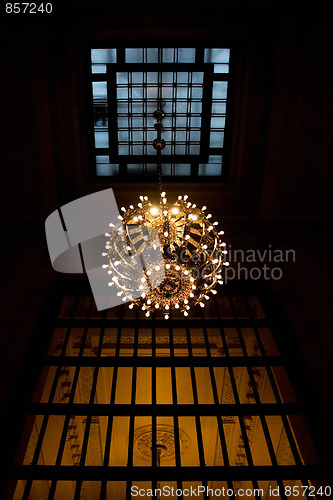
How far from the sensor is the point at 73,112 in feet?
19.5

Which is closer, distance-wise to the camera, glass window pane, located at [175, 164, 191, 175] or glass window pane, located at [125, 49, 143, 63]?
glass window pane, located at [125, 49, 143, 63]

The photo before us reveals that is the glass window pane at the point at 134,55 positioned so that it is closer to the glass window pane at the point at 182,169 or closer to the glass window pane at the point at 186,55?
the glass window pane at the point at 186,55

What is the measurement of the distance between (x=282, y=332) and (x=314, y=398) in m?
0.97

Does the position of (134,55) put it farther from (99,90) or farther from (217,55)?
(217,55)

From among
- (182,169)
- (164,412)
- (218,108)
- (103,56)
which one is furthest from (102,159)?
(164,412)

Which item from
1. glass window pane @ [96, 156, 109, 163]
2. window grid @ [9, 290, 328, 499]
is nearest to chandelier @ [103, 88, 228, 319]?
window grid @ [9, 290, 328, 499]

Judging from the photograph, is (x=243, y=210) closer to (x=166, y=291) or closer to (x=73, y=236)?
(x=73, y=236)

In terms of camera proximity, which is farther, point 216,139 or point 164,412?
point 216,139

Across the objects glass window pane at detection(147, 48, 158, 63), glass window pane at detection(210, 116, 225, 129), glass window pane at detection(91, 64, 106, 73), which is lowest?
glass window pane at detection(210, 116, 225, 129)

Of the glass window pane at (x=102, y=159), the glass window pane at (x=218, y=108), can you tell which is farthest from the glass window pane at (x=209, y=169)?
the glass window pane at (x=102, y=159)

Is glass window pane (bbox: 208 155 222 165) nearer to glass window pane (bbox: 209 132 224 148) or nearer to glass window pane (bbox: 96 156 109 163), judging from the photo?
glass window pane (bbox: 209 132 224 148)

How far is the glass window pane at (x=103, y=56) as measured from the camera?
19.5ft

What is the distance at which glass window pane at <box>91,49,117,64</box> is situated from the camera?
5.94 metres

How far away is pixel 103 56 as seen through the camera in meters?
5.97
